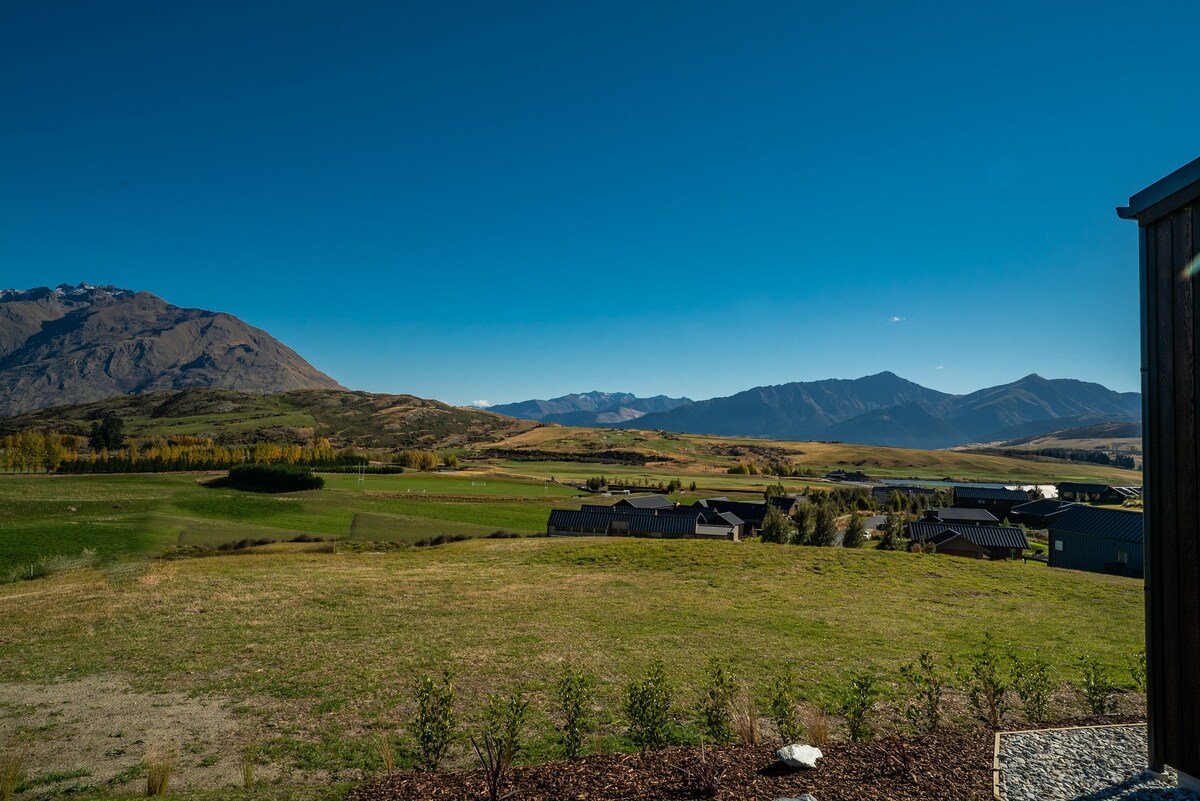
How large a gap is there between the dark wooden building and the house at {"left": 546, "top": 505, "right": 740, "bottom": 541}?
201 feet

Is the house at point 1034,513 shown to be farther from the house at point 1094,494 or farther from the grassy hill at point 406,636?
the grassy hill at point 406,636

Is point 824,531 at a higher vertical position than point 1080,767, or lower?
lower

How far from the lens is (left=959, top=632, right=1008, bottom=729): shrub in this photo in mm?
9727

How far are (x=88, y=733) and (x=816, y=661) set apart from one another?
18132mm

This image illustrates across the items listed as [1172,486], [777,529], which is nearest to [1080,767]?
[1172,486]

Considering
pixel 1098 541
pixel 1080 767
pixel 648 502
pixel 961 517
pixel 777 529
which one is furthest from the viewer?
pixel 648 502

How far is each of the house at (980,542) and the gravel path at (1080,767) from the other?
5701 cm

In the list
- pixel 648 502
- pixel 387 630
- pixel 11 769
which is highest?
pixel 11 769

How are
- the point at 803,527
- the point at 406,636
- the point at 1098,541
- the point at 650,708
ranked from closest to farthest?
the point at 650,708 < the point at 406,636 < the point at 1098,541 < the point at 803,527

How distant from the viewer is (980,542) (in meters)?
59.0

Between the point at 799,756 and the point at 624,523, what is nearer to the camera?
the point at 799,756

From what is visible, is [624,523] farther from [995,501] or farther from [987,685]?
[995,501]

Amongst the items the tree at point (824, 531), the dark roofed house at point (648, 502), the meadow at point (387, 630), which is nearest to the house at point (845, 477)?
the dark roofed house at point (648, 502)

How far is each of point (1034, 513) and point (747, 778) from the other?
10333cm
